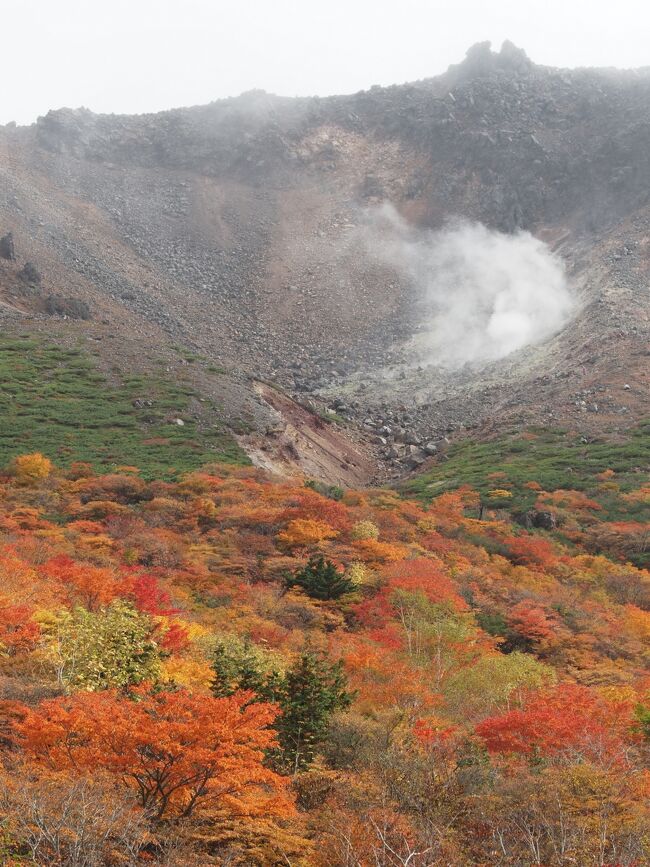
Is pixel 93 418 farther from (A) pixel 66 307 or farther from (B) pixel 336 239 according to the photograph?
(B) pixel 336 239

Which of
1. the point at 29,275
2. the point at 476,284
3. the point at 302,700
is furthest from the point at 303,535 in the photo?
the point at 476,284

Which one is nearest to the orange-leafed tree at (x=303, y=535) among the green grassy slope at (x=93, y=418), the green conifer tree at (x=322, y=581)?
the green conifer tree at (x=322, y=581)

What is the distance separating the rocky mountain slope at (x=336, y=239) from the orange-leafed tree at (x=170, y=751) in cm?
4472

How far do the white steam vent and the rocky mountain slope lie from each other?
230cm

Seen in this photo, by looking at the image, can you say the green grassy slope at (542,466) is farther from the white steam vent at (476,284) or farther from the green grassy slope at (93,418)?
the white steam vent at (476,284)

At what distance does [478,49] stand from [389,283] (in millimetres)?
51719

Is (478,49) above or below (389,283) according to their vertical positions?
above

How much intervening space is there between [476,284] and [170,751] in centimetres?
9416

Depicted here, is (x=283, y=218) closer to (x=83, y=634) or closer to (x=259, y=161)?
(x=259, y=161)

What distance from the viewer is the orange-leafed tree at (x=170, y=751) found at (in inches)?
496

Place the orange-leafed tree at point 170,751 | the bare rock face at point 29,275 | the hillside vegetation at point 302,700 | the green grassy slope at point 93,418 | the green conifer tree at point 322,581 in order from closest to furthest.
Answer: the hillside vegetation at point 302,700
the orange-leafed tree at point 170,751
the green conifer tree at point 322,581
the green grassy slope at point 93,418
the bare rock face at point 29,275

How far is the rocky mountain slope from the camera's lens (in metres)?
71.9

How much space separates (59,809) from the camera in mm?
11242

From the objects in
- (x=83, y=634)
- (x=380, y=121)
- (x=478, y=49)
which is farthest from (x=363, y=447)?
(x=478, y=49)
